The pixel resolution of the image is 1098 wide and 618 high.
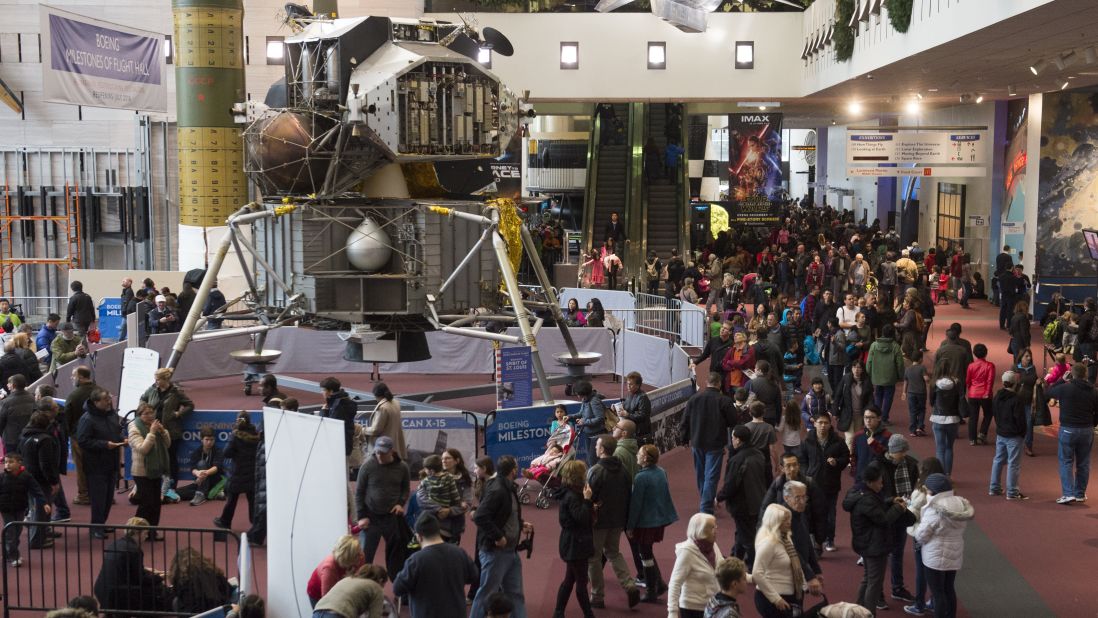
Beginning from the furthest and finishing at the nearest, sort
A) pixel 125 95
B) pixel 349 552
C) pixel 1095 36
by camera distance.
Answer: pixel 125 95 < pixel 1095 36 < pixel 349 552

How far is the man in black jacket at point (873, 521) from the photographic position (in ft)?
33.2

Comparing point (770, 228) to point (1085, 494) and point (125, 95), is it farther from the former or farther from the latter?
point (1085, 494)

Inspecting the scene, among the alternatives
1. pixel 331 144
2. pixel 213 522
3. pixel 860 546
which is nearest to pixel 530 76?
pixel 331 144

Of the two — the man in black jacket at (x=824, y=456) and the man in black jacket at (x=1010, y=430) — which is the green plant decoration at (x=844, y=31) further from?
the man in black jacket at (x=824, y=456)

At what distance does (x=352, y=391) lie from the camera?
1955 centimetres

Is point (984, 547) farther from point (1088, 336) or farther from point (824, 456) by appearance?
point (1088, 336)

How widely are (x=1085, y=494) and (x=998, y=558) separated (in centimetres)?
301

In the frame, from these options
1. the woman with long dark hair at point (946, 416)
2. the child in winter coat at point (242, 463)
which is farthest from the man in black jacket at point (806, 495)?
the child in winter coat at point (242, 463)

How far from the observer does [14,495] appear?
11508 millimetres

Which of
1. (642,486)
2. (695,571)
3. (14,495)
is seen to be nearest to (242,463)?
(14,495)

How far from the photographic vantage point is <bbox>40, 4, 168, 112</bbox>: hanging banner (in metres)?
23.8

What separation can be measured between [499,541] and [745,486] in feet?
8.57

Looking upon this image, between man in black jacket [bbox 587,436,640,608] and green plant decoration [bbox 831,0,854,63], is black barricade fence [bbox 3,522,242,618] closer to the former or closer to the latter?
man in black jacket [bbox 587,436,640,608]

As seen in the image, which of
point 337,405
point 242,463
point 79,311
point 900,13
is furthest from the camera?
point 79,311
